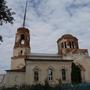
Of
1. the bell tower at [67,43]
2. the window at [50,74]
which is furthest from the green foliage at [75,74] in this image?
the bell tower at [67,43]

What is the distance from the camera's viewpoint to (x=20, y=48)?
4388 centimetres

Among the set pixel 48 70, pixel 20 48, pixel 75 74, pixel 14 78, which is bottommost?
pixel 14 78

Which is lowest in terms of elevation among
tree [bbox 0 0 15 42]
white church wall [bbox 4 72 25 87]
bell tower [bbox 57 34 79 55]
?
white church wall [bbox 4 72 25 87]

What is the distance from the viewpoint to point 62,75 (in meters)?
33.9

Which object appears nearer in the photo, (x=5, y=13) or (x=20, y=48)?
(x=5, y=13)

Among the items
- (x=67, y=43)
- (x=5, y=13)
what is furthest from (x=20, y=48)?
(x=5, y=13)

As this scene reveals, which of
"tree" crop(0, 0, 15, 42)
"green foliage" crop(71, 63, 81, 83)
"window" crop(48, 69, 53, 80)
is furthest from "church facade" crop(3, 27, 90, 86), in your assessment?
"tree" crop(0, 0, 15, 42)

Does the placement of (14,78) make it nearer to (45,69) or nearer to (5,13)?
(45,69)

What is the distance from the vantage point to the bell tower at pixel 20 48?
4216cm

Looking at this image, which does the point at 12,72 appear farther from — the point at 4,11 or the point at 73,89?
the point at 4,11

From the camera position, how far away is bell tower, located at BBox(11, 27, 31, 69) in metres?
42.2

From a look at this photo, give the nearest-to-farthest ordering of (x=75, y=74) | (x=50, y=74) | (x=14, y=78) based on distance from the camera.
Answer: (x=50, y=74) < (x=14, y=78) < (x=75, y=74)

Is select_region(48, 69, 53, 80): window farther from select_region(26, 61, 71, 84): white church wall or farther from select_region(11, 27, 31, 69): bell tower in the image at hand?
select_region(11, 27, 31, 69): bell tower

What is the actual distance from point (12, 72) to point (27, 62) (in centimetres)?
357
